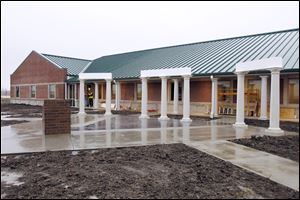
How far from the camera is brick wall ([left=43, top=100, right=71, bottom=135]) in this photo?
357 inches

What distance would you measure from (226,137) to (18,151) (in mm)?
6664

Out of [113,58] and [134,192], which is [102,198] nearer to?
[134,192]

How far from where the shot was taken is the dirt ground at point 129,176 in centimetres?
411

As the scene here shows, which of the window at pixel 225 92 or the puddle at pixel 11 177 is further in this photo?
the window at pixel 225 92

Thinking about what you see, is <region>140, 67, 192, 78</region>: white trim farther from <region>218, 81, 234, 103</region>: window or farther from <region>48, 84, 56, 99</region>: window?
<region>48, 84, 56, 99</region>: window

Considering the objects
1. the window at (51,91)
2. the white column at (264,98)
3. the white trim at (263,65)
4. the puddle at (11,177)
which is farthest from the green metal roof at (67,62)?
the white column at (264,98)

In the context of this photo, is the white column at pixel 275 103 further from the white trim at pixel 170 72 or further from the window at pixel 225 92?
the window at pixel 225 92

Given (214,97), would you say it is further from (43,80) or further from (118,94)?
(43,80)

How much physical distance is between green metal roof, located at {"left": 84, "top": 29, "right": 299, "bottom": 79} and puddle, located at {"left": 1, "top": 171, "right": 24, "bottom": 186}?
32.0ft

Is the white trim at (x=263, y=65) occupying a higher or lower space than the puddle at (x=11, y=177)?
higher

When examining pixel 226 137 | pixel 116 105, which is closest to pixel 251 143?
pixel 226 137

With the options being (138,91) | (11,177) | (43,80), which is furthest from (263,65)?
(43,80)

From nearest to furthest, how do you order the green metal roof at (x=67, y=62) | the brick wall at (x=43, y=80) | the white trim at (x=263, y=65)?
the white trim at (x=263, y=65)
the green metal roof at (x=67, y=62)
the brick wall at (x=43, y=80)

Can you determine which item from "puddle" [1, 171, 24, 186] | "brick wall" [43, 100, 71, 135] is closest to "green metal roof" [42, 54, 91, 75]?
"brick wall" [43, 100, 71, 135]
